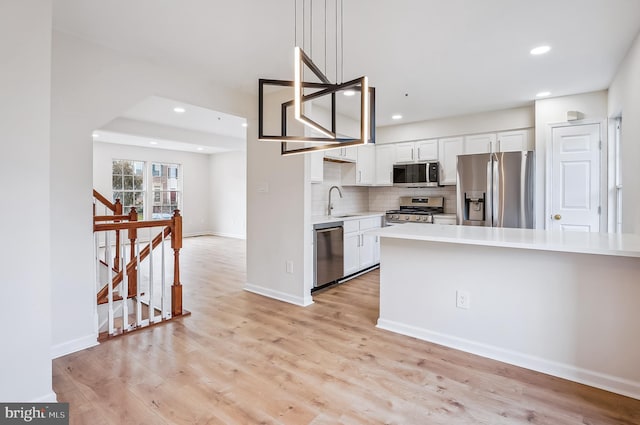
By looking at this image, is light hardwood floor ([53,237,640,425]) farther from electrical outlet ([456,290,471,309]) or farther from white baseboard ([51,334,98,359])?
electrical outlet ([456,290,471,309])

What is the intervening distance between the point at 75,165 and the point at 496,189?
4.92 meters

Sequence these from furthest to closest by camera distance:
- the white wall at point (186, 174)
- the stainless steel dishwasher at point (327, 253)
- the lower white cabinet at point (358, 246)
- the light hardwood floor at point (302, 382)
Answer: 1. the white wall at point (186, 174)
2. the lower white cabinet at point (358, 246)
3. the stainless steel dishwasher at point (327, 253)
4. the light hardwood floor at point (302, 382)

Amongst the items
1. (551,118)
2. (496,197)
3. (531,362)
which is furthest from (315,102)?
(531,362)

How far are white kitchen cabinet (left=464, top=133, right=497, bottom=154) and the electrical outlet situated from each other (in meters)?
3.10

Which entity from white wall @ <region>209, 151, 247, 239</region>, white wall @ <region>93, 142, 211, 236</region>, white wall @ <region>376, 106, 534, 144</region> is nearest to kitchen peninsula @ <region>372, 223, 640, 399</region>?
white wall @ <region>376, 106, 534, 144</region>

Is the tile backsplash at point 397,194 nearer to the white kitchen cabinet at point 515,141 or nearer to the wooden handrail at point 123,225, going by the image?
the white kitchen cabinet at point 515,141

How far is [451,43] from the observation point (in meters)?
2.71

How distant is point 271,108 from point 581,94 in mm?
3915

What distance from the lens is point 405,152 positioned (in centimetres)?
565

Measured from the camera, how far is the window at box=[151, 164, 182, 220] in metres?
8.69

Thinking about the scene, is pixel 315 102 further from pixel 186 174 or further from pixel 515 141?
pixel 186 174

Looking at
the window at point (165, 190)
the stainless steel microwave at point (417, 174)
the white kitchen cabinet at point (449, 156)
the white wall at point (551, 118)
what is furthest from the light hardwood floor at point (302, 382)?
the window at point (165, 190)

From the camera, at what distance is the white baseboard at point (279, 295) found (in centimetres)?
364

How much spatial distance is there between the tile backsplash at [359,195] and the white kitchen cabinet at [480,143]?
75 cm
